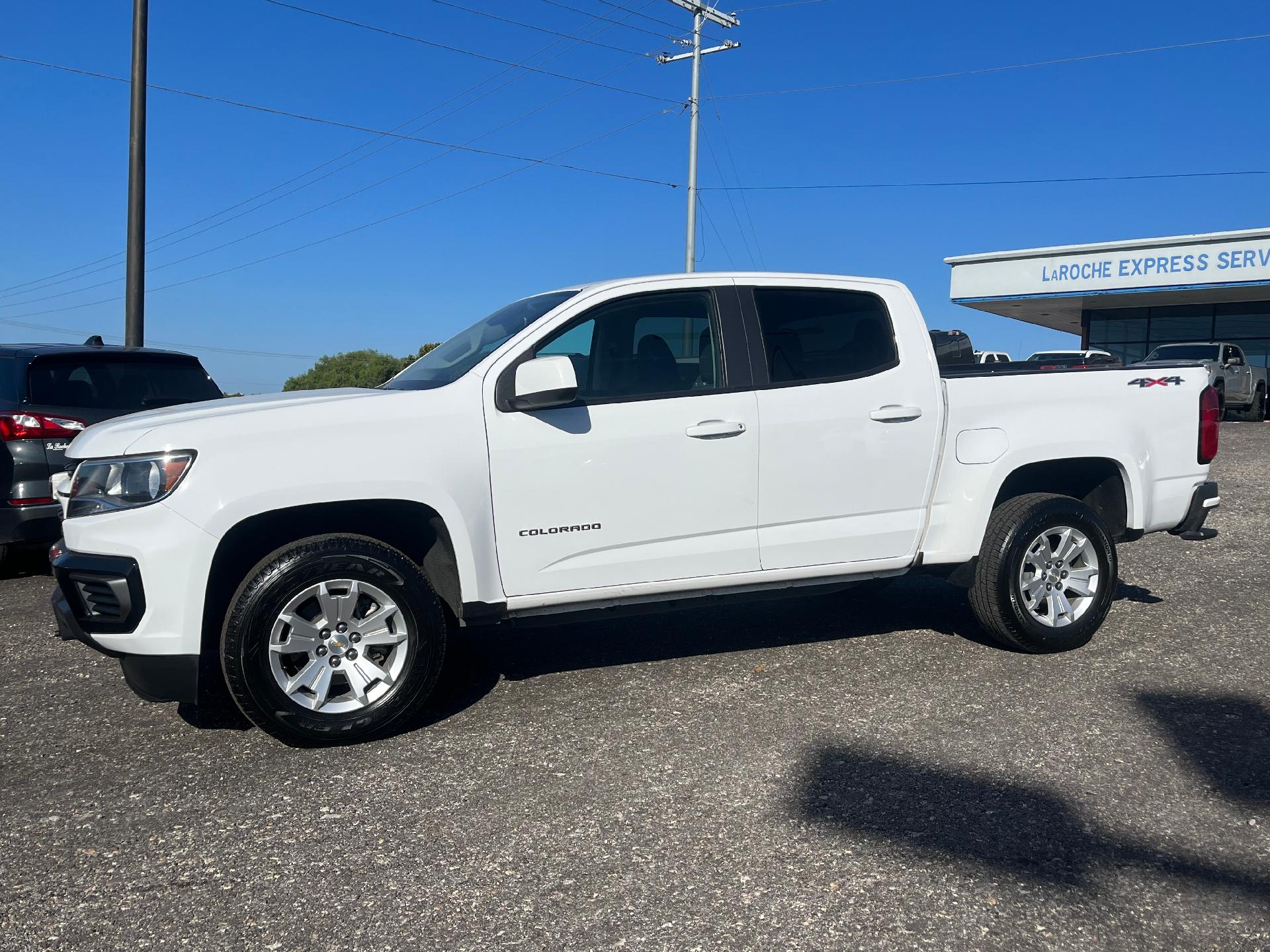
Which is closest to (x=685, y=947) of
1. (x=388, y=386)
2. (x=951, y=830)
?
(x=951, y=830)

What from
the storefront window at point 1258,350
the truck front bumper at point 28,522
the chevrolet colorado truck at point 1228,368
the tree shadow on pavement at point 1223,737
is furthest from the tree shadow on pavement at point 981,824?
the storefront window at point 1258,350

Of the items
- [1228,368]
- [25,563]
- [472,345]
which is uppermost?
[1228,368]

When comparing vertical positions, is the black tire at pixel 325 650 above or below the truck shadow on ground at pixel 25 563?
above

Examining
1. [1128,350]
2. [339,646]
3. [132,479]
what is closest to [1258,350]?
[1128,350]

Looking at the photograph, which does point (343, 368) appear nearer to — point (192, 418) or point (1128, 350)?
point (1128, 350)

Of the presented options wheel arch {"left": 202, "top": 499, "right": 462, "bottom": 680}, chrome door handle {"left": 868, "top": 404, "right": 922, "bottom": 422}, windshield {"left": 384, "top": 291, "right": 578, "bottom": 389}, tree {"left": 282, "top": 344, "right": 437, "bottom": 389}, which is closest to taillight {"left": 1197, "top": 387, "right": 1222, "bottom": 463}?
chrome door handle {"left": 868, "top": 404, "right": 922, "bottom": 422}

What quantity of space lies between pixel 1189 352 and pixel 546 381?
890 inches

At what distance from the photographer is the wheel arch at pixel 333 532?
414 cm

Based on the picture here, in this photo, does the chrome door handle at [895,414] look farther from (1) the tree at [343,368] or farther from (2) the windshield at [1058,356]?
(1) the tree at [343,368]

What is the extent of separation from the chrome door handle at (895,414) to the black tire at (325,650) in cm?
223

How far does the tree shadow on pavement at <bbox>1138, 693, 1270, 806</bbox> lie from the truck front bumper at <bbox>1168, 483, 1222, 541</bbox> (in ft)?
4.33

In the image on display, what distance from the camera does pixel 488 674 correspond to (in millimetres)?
5105

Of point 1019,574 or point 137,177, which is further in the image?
point 137,177

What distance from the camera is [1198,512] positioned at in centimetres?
574
